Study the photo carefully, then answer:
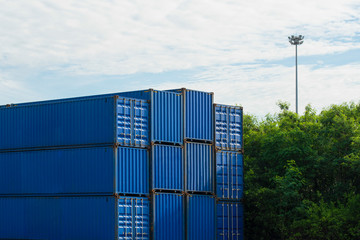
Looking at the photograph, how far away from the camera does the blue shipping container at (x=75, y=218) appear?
105ft

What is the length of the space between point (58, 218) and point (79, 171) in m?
2.95

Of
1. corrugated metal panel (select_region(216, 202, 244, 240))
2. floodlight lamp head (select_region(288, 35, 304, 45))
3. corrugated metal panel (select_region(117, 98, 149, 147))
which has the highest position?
floodlight lamp head (select_region(288, 35, 304, 45))

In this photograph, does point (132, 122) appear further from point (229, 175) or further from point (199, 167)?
point (229, 175)

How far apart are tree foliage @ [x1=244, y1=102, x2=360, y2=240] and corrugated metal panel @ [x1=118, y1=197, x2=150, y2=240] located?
8659 mm

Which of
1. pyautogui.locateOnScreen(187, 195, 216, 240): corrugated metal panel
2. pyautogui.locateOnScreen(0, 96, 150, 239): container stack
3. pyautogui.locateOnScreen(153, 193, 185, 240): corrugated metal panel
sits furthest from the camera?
pyautogui.locateOnScreen(187, 195, 216, 240): corrugated metal panel

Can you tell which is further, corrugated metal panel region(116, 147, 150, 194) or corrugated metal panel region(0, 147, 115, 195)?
corrugated metal panel region(0, 147, 115, 195)

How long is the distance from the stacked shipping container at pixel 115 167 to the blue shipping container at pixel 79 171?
0.18ft

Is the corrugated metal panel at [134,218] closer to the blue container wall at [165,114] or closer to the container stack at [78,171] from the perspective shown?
the container stack at [78,171]

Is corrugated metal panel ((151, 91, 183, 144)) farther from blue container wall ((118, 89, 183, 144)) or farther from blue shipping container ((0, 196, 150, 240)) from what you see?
blue shipping container ((0, 196, 150, 240))

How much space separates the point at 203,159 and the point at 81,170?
748cm

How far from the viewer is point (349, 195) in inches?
1419

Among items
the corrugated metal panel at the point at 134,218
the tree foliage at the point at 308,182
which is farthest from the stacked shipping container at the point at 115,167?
the tree foliage at the point at 308,182

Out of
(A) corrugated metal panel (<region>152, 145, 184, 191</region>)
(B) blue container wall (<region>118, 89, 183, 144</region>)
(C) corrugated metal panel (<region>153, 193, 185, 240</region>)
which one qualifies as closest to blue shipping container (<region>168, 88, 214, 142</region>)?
(B) blue container wall (<region>118, 89, 183, 144</region>)

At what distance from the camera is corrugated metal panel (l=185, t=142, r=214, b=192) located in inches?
1399
